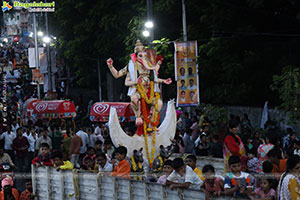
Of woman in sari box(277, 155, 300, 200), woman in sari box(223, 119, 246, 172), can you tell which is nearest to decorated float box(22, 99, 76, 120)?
woman in sari box(223, 119, 246, 172)

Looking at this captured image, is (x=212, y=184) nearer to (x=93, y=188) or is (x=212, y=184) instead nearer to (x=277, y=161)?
(x=277, y=161)

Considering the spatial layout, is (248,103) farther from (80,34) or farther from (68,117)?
(80,34)

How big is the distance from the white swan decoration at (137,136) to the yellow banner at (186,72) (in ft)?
22.6

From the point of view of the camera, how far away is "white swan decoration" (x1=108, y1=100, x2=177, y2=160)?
14.4 meters

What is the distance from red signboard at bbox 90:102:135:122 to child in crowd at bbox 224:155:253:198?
17955 mm

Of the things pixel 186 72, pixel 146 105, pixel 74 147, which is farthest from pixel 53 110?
pixel 146 105

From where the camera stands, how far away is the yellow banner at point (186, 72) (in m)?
22.7

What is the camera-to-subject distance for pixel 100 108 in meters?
28.1

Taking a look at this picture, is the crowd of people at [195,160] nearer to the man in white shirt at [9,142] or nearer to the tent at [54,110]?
the man in white shirt at [9,142]

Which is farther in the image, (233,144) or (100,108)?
(100,108)

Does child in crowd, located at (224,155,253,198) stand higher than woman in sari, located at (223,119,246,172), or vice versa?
woman in sari, located at (223,119,246,172)

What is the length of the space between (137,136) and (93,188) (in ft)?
11.2

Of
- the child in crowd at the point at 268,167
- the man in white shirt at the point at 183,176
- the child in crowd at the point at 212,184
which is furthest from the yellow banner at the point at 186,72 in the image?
the child in crowd at the point at 212,184

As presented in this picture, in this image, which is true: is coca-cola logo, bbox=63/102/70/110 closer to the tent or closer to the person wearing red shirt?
the tent
